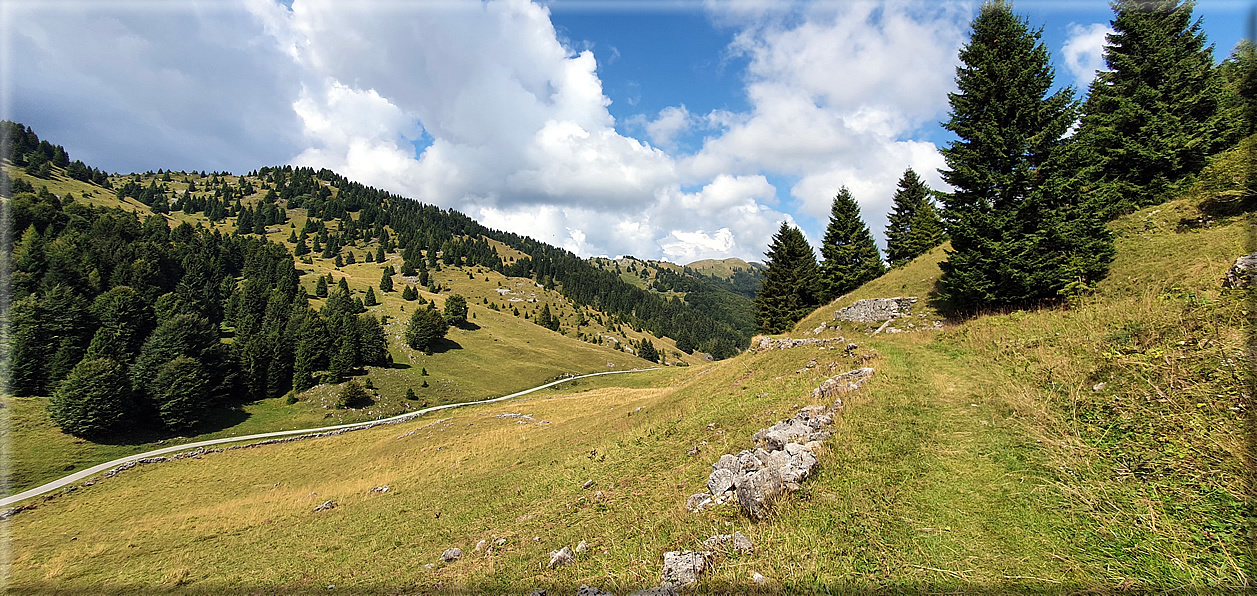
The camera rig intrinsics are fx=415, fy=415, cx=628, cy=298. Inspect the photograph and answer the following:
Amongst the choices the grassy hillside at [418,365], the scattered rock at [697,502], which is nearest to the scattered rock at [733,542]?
the scattered rock at [697,502]

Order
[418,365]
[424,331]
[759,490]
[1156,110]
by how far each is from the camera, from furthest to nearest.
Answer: [424,331] → [418,365] → [1156,110] → [759,490]

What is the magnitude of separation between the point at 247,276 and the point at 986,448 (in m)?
179

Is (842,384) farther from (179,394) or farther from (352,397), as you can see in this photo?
(179,394)

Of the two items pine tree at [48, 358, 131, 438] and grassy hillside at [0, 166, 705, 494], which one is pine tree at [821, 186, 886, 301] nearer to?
grassy hillside at [0, 166, 705, 494]

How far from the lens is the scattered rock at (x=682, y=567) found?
23.2ft

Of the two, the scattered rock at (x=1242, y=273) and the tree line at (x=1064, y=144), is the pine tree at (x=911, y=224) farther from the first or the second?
the scattered rock at (x=1242, y=273)

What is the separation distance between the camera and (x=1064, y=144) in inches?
788

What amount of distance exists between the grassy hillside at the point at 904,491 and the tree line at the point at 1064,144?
299cm

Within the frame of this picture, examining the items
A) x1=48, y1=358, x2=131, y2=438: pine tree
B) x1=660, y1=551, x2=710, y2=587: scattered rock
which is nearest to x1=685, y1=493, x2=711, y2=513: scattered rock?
x1=660, y1=551, x2=710, y2=587: scattered rock

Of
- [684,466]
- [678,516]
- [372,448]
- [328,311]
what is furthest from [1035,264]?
[328,311]

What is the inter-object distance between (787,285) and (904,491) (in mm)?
44176

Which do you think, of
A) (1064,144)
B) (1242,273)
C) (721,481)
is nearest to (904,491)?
(721,481)

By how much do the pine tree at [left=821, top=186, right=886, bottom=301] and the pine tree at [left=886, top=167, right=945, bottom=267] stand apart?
4.83 meters

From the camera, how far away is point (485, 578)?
377 inches
